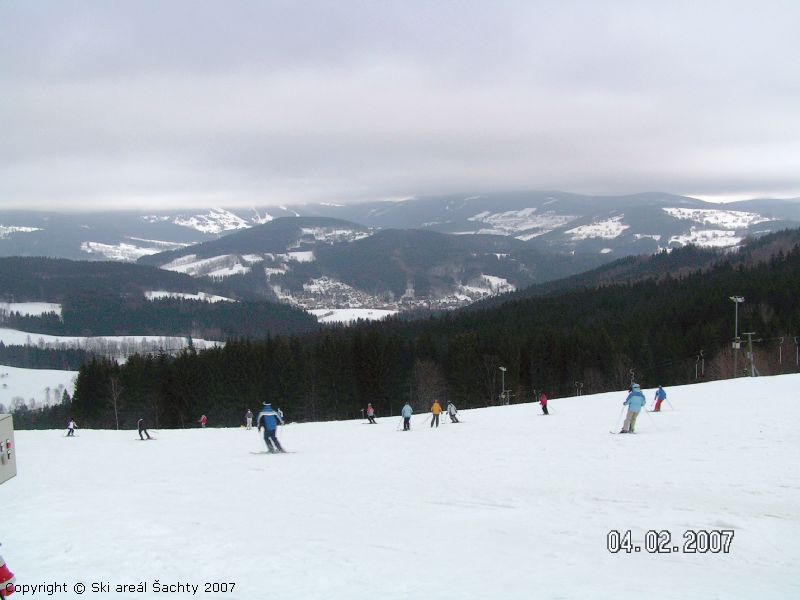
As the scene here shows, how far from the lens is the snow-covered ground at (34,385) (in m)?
114

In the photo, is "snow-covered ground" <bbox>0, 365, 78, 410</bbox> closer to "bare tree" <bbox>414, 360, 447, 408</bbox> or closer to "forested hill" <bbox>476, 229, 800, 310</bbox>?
"bare tree" <bbox>414, 360, 447, 408</bbox>

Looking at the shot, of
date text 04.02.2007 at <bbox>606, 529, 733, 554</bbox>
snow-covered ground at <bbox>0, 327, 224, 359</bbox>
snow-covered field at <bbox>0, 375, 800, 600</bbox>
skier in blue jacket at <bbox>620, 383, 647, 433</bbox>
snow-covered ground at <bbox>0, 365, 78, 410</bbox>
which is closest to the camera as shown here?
snow-covered field at <bbox>0, 375, 800, 600</bbox>

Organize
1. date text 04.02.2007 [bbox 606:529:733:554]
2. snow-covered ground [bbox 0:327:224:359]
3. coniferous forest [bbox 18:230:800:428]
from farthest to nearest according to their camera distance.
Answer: snow-covered ground [bbox 0:327:224:359] → coniferous forest [bbox 18:230:800:428] → date text 04.02.2007 [bbox 606:529:733:554]

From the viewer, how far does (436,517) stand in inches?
414

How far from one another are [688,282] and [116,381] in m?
91.9

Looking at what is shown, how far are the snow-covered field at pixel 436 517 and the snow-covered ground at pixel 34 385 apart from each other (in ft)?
341

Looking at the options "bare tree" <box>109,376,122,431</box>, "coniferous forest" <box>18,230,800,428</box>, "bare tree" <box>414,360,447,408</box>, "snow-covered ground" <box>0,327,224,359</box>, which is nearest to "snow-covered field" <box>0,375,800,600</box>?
"coniferous forest" <box>18,230,800,428</box>

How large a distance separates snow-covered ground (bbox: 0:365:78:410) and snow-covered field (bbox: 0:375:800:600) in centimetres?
10394

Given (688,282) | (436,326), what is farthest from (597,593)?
(688,282)

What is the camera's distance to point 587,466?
14.6m

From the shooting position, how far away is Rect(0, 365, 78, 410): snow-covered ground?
114 m

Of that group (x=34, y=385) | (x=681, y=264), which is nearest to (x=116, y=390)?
(x=34, y=385)

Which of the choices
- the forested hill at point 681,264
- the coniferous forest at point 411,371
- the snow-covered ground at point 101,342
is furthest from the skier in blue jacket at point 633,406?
the snow-covered ground at point 101,342

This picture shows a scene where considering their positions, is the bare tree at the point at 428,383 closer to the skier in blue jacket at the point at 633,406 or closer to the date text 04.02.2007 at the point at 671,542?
the skier in blue jacket at the point at 633,406
